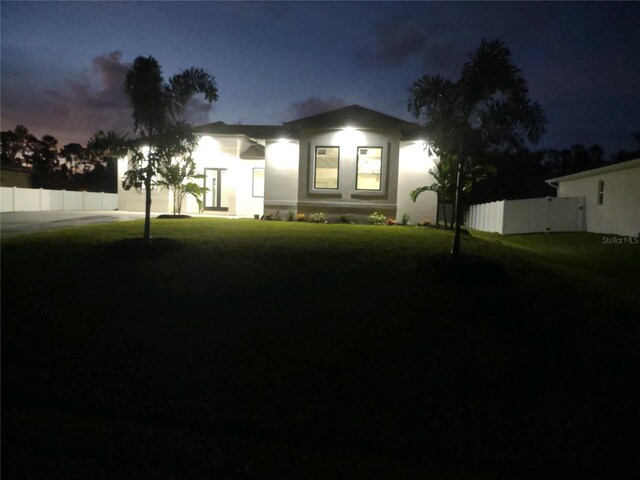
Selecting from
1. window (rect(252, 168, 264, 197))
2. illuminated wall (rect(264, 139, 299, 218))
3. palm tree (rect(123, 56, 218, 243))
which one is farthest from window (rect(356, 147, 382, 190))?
palm tree (rect(123, 56, 218, 243))

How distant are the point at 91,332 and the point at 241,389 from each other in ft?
8.25

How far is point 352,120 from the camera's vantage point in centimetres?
1808

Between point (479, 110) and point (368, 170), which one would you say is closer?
point (479, 110)

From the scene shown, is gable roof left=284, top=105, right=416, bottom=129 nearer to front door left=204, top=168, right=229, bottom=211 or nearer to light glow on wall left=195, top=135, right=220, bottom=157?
light glow on wall left=195, top=135, right=220, bottom=157

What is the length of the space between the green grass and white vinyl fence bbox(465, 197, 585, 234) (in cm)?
1291

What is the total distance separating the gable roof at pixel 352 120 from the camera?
18.0m

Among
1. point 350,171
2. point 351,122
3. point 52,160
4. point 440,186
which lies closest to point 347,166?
point 350,171

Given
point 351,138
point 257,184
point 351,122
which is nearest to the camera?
point 351,122

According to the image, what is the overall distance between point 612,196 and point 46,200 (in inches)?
1135

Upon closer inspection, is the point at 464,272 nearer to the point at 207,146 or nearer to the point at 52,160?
the point at 207,146

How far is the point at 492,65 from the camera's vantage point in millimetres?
9227

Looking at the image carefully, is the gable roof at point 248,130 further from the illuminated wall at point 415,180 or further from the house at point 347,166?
the illuminated wall at point 415,180

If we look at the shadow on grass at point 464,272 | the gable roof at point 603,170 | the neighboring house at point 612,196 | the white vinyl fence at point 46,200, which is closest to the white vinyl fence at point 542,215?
the neighboring house at point 612,196

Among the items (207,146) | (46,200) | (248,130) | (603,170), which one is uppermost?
(248,130)
